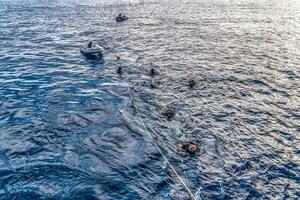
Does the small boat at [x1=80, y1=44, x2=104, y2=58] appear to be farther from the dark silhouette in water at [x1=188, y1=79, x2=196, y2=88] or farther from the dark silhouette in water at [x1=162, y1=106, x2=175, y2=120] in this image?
the dark silhouette in water at [x1=162, y1=106, x2=175, y2=120]

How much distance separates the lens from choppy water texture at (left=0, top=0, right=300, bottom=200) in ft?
42.6

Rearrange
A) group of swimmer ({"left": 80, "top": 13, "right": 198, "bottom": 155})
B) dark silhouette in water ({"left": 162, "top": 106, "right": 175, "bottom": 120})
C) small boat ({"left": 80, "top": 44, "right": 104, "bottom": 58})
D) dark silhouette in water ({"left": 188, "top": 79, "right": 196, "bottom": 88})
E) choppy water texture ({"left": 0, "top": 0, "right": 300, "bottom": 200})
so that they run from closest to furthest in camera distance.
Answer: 1. choppy water texture ({"left": 0, "top": 0, "right": 300, "bottom": 200})
2. group of swimmer ({"left": 80, "top": 13, "right": 198, "bottom": 155})
3. dark silhouette in water ({"left": 162, "top": 106, "right": 175, "bottom": 120})
4. dark silhouette in water ({"left": 188, "top": 79, "right": 196, "bottom": 88})
5. small boat ({"left": 80, "top": 44, "right": 104, "bottom": 58})

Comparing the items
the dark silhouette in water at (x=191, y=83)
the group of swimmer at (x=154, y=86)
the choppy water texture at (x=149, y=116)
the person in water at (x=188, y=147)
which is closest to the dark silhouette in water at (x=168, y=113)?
the group of swimmer at (x=154, y=86)

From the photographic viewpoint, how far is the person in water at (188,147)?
1469cm

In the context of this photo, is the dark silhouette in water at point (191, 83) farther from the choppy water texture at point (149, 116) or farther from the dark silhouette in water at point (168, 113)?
the dark silhouette in water at point (168, 113)

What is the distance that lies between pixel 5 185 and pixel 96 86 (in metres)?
12.2

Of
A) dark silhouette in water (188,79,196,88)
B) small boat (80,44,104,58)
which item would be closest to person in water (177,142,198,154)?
dark silhouette in water (188,79,196,88)

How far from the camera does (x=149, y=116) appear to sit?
18.5 meters

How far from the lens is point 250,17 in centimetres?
5128

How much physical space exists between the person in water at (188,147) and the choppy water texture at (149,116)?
1.24ft

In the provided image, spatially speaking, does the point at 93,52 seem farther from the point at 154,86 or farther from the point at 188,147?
the point at 188,147

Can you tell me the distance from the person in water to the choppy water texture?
0.38 metres

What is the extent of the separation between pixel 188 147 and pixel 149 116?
4.52 m

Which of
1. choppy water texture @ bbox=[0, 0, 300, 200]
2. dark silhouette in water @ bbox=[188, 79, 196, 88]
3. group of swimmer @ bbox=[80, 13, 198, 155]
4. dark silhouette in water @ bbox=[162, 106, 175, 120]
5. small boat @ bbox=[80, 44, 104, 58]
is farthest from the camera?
small boat @ bbox=[80, 44, 104, 58]
